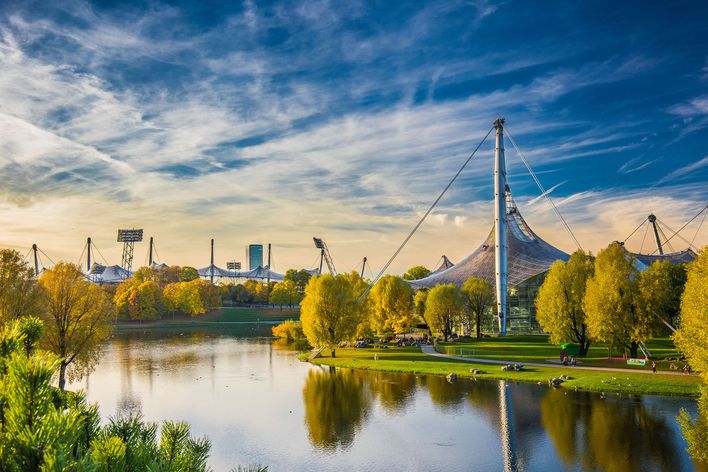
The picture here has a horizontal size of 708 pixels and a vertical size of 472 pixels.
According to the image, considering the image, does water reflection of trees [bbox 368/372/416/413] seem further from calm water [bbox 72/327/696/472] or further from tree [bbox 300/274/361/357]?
tree [bbox 300/274/361/357]

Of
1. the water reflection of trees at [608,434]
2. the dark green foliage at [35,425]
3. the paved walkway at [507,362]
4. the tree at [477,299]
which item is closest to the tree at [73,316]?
the water reflection of trees at [608,434]

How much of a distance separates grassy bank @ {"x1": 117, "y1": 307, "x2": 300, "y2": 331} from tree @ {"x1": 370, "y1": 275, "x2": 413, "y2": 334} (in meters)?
61.3

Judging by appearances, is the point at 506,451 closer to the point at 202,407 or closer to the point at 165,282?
the point at 202,407

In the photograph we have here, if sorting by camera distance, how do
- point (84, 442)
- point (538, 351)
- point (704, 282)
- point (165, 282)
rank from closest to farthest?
1. point (84, 442)
2. point (704, 282)
3. point (538, 351)
4. point (165, 282)

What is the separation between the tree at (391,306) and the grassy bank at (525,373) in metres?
16.2

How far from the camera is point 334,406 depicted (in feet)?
124

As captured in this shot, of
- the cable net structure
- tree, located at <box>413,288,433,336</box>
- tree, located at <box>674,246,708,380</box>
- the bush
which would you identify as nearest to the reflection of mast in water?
tree, located at <box>674,246,708,380</box>

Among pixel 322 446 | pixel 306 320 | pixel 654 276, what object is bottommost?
pixel 322 446

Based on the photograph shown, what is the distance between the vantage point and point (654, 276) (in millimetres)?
49250

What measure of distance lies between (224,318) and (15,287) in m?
117

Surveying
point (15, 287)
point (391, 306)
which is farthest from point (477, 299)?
point (15, 287)

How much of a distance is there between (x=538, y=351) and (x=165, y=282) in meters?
134

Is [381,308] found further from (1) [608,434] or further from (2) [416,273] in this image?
(2) [416,273]

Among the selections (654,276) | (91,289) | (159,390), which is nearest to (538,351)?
(654,276)
